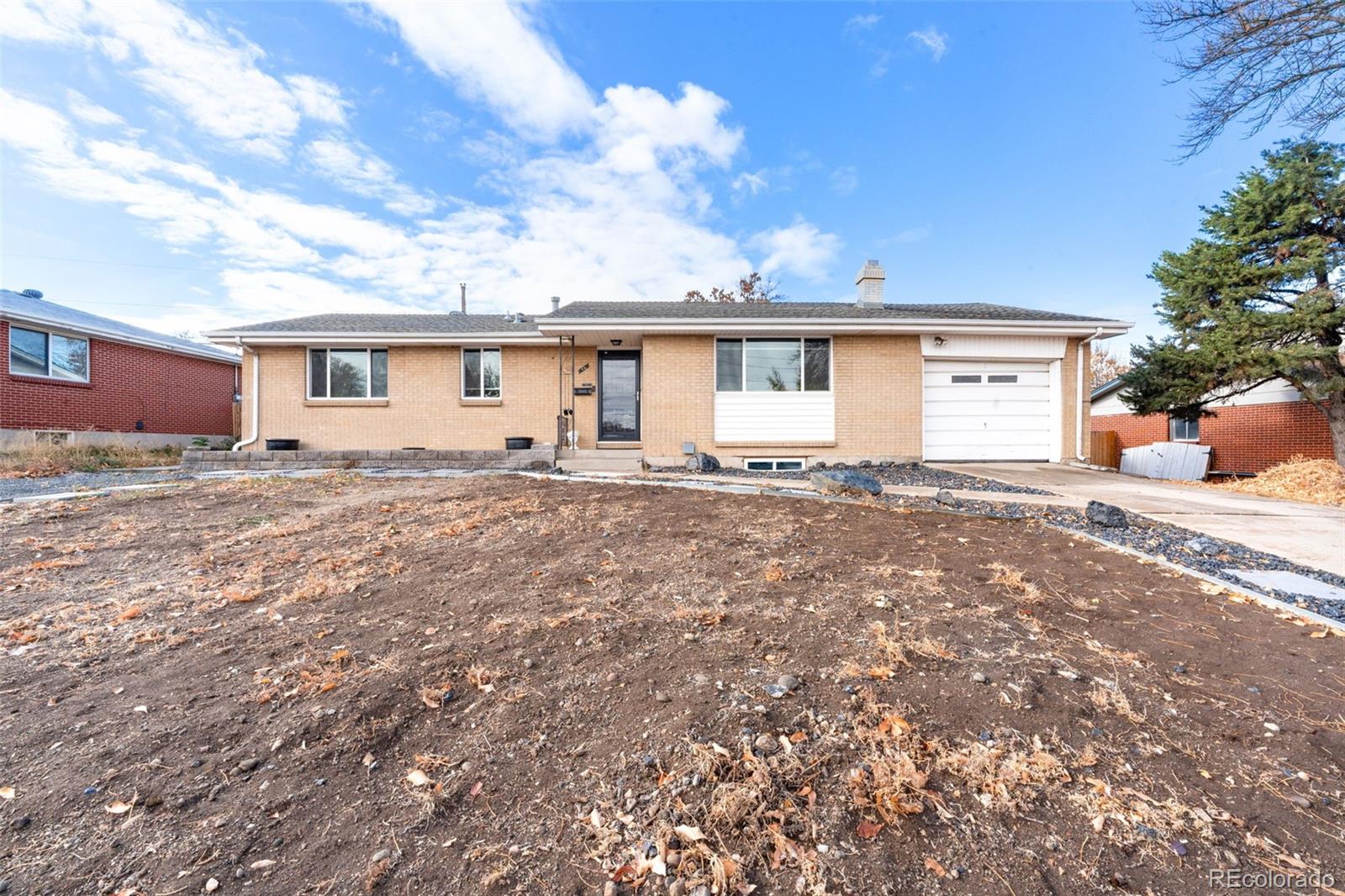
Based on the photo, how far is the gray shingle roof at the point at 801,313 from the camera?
9.78 m

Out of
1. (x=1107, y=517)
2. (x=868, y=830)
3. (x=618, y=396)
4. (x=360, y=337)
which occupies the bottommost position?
(x=868, y=830)

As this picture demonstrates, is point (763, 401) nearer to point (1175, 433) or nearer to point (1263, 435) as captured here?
point (1263, 435)

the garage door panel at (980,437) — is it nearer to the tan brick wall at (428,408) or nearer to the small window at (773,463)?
the tan brick wall at (428,408)

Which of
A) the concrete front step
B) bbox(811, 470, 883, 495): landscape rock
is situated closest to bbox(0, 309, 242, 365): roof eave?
the concrete front step

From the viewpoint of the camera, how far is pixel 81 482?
293 inches

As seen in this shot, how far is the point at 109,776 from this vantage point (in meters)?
1.62

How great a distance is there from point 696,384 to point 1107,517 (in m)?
6.68

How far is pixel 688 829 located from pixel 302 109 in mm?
13298

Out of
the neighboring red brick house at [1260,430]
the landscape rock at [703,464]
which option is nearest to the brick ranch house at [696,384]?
the landscape rock at [703,464]

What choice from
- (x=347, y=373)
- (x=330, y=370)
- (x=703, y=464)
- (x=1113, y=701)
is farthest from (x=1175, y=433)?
(x=330, y=370)

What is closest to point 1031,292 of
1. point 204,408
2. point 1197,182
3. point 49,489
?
point 1197,182

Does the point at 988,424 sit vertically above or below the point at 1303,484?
above

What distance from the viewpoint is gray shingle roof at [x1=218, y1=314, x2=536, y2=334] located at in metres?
10.7

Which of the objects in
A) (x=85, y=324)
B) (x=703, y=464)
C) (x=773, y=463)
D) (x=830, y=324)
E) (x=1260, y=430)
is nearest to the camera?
(x=703, y=464)
